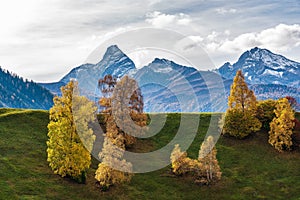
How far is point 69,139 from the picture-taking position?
6900 centimetres

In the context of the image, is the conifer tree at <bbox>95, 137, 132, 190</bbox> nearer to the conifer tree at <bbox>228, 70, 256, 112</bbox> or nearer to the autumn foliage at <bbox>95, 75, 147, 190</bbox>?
the autumn foliage at <bbox>95, 75, 147, 190</bbox>

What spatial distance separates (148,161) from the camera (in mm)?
84250

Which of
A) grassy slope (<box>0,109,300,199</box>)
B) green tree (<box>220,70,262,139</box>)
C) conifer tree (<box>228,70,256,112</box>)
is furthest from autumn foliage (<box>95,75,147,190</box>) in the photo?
conifer tree (<box>228,70,256,112</box>)

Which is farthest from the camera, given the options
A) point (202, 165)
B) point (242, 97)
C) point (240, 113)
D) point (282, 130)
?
point (242, 97)

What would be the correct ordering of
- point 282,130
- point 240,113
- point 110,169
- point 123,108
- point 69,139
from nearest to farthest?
1. point 110,169
2. point 69,139
3. point 123,108
4. point 282,130
5. point 240,113

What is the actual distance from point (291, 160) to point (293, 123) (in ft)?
31.8

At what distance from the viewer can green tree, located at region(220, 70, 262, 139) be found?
96.1m

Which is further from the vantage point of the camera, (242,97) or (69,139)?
(242,97)

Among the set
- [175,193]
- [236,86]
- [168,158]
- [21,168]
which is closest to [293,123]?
[236,86]

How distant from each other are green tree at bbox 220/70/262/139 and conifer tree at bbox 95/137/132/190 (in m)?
36.0

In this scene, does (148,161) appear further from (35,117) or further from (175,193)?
(35,117)

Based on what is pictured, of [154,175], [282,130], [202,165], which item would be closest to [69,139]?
[154,175]

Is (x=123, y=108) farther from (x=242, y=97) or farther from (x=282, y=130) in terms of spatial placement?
(x=282, y=130)

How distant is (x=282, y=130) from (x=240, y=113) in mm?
11321
